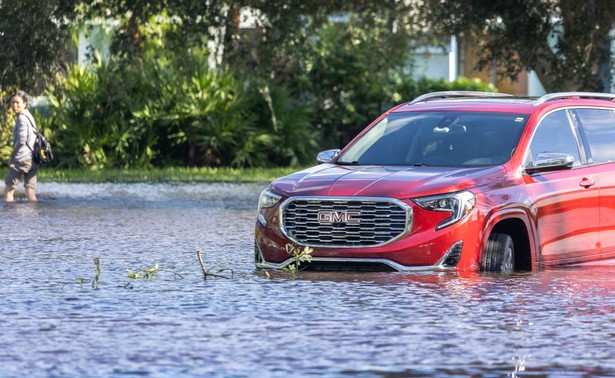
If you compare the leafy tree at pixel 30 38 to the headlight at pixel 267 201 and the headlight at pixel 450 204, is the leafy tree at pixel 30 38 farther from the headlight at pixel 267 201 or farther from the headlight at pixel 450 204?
the headlight at pixel 450 204

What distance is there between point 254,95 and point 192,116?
6.26 ft

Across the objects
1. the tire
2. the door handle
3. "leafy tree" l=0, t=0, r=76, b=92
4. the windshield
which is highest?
"leafy tree" l=0, t=0, r=76, b=92

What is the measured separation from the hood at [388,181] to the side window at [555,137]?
706 mm

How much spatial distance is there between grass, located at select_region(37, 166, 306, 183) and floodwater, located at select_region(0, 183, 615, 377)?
13283mm

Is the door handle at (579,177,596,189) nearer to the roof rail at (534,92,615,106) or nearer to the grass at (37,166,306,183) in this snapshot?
the roof rail at (534,92,615,106)

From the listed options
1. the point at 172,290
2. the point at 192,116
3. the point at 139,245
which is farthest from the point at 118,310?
the point at 192,116

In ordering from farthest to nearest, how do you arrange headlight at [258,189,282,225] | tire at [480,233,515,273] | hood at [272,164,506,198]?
1. headlight at [258,189,282,225]
2. tire at [480,233,515,273]
3. hood at [272,164,506,198]

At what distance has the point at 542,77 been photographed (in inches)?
1116

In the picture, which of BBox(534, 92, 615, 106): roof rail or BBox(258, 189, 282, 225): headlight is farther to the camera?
BBox(534, 92, 615, 106): roof rail

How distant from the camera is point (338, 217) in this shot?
1162cm

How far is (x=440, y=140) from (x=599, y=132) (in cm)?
153

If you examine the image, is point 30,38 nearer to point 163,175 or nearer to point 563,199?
point 163,175

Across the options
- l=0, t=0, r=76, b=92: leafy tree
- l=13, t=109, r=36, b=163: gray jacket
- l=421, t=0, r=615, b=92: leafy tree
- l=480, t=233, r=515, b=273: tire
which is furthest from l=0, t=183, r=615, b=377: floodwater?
l=421, t=0, r=615, b=92: leafy tree

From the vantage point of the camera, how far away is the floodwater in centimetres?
806
